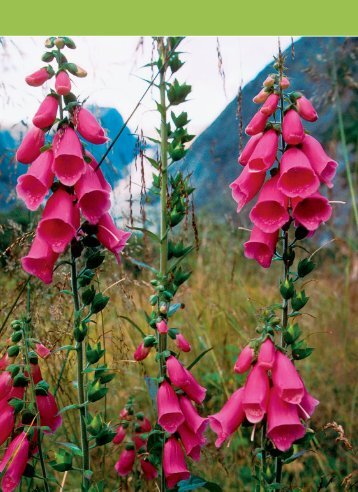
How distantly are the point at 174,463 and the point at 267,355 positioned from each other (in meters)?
0.41

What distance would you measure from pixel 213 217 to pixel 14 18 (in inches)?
128

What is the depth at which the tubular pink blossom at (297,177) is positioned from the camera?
153cm

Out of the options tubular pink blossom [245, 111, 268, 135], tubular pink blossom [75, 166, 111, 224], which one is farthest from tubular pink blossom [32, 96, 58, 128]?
tubular pink blossom [245, 111, 268, 135]

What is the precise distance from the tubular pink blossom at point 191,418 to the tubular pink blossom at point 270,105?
0.75 metres

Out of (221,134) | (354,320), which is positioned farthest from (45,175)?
(354,320)

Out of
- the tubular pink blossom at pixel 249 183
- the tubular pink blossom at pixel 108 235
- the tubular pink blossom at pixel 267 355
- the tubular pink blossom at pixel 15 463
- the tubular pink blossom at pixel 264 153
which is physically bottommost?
the tubular pink blossom at pixel 15 463

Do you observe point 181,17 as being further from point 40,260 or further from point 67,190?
point 40,260

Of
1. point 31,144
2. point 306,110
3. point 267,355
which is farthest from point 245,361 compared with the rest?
point 31,144

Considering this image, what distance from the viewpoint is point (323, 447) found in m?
2.65

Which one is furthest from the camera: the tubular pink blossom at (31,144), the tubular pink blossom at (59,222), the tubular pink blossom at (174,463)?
the tubular pink blossom at (174,463)

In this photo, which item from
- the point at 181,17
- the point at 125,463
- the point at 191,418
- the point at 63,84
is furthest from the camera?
the point at 181,17

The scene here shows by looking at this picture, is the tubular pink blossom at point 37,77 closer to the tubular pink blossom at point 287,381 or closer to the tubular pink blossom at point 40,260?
the tubular pink blossom at point 40,260

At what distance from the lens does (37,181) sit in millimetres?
1536

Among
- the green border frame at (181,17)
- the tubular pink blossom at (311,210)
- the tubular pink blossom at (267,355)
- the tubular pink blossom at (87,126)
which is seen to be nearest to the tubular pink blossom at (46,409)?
the tubular pink blossom at (267,355)
